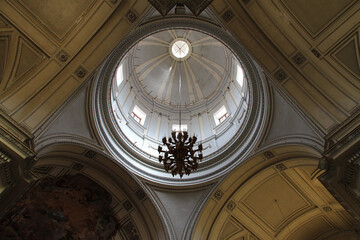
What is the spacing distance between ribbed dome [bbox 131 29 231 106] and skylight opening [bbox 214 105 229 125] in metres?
1.77

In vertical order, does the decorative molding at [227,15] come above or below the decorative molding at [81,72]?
above

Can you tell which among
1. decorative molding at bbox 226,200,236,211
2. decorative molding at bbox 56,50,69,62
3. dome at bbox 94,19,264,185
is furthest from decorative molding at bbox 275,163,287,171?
decorative molding at bbox 56,50,69,62

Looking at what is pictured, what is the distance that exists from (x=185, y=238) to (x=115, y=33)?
8.15 meters

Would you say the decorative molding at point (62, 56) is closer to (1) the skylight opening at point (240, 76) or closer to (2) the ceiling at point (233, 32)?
(2) the ceiling at point (233, 32)

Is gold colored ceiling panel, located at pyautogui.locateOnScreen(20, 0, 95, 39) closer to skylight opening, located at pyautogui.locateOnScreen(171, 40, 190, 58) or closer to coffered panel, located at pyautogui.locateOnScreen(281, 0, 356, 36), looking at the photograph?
coffered panel, located at pyautogui.locateOnScreen(281, 0, 356, 36)

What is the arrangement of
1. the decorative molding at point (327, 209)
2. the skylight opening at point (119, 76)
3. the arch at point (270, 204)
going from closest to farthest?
the arch at point (270, 204)
the decorative molding at point (327, 209)
the skylight opening at point (119, 76)

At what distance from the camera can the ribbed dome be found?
17359 mm

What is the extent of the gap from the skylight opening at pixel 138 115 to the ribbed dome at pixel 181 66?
5.55 ft

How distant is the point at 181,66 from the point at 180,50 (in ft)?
3.38

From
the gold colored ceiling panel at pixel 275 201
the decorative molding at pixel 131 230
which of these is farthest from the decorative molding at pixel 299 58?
the decorative molding at pixel 131 230

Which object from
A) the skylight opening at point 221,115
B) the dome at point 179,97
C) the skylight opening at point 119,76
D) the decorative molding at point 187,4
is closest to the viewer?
the decorative molding at point 187,4

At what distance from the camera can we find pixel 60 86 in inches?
324

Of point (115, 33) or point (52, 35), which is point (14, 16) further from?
point (115, 33)

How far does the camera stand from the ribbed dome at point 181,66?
17359 millimetres
